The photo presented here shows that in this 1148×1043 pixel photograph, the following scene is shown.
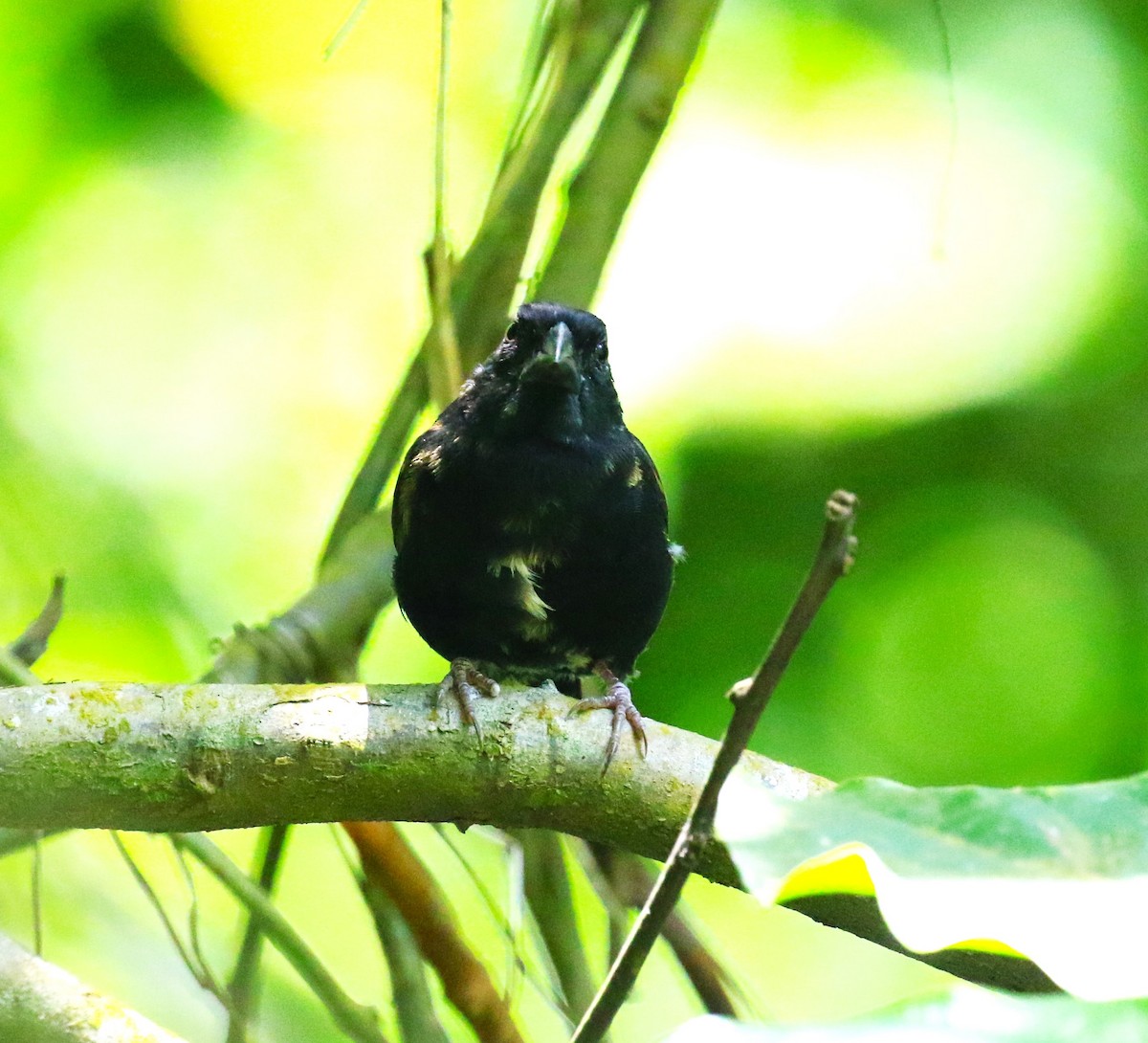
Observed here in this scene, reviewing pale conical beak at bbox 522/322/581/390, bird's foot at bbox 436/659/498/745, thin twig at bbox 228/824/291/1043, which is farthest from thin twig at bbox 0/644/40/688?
pale conical beak at bbox 522/322/581/390

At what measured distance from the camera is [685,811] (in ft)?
6.96

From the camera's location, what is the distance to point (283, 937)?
2525 mm

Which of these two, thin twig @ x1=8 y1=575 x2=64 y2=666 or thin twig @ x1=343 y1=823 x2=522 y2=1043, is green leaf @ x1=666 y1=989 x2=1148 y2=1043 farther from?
thin twig @ x1=343 y1=823 x2=522 y2=1043

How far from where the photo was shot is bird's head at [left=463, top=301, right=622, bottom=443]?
3029 mm

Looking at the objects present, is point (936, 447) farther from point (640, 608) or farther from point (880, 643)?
point (640, 608)

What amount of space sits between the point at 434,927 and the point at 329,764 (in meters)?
0.99

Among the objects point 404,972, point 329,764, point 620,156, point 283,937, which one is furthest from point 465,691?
point 620,156

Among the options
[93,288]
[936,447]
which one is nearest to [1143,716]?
[936,447]

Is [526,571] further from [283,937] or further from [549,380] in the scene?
[283,937]

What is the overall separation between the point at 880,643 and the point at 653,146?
9.42 feet

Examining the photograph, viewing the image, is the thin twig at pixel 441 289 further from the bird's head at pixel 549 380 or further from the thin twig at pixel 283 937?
the thin twig at pixel 283 937

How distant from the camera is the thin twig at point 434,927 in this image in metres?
2.81

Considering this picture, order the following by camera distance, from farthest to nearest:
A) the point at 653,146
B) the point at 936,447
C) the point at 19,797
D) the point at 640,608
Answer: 1. the point at 936,447
2. the point at 653,146
3. the point at 640,608
4. the point at 19,797

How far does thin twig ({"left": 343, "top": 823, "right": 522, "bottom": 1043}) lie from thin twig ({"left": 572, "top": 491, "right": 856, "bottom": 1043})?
5.50 ft
